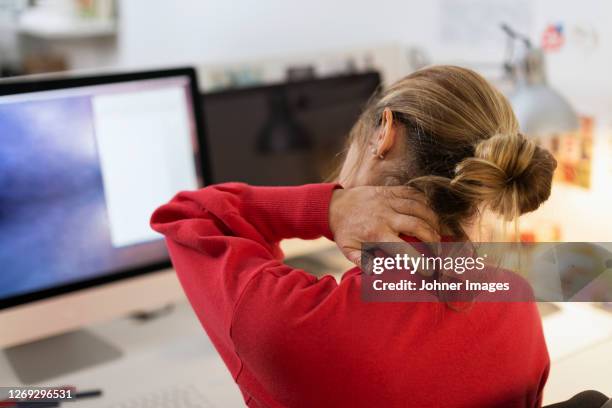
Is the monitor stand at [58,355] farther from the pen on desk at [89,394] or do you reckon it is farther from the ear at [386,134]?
the ear at [386,134]

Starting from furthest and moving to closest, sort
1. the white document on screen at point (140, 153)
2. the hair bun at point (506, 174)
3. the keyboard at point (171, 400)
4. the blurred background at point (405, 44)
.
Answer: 1. the blurred background at point (405, 44)
2. the white document on screen at point (140, 153)
3. the keyboard at point (171, 400)
4. the hair bun at point (506, 174)

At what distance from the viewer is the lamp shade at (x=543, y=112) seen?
1.19 metres

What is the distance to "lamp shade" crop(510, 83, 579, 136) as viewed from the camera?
119 centimetres

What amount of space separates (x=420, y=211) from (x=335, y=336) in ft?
0.51

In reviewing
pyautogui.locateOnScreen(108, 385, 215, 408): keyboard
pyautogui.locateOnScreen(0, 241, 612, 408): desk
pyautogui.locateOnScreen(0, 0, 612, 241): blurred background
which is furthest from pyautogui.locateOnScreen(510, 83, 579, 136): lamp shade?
pyautogui.locateOnScreen(108, 385, 215, 408): keyboard

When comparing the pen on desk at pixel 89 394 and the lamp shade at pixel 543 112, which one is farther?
the lamp shade at pixel 543 112

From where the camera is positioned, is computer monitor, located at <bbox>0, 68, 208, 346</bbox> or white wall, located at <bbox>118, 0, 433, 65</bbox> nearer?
computer monitor, located at <bbox>0, 68, 208, 346</bbox>

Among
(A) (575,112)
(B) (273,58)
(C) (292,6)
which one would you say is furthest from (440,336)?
(C) (292,6)

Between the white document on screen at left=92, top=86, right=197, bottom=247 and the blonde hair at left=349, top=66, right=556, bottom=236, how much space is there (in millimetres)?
510

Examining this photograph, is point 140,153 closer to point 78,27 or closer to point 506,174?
point 506,174

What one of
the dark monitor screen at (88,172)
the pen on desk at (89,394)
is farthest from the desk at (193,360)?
the dark monitor screen at (88,172)

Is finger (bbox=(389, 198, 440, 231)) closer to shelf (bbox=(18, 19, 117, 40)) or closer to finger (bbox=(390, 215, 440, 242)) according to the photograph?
finger (bbox=(390, 215, 440, 242))

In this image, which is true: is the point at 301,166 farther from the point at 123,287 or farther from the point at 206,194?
the point at 206,194

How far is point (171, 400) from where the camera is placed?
100cm
